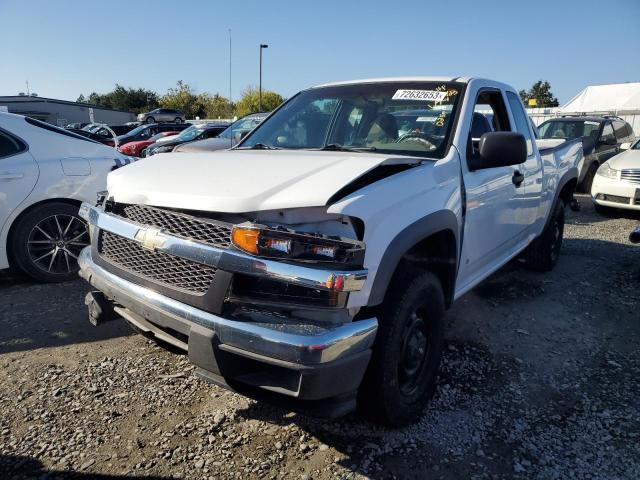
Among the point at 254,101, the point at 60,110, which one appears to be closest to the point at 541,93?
the point at 254,101

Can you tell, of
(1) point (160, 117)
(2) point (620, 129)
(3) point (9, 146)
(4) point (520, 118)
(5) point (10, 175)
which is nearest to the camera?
(4) point (520, 118)

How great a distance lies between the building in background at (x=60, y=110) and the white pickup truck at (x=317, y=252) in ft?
156

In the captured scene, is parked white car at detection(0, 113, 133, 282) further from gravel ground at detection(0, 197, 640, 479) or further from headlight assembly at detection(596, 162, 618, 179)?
headlight assembly at detection(596, 162, 618, 179)

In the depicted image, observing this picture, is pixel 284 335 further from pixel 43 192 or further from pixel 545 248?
pixel 545 248

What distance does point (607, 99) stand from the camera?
2734 cm

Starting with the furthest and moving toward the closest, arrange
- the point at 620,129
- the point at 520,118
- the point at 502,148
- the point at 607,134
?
the point at 620,129 → the point at 607,134 → the point at 520,118 → the point at 502,148

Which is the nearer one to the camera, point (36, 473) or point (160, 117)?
point (36, 473)

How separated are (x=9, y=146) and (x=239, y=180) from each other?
11.4 ft

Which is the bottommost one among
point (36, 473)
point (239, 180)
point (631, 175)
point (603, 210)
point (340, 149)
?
point (36, 473)

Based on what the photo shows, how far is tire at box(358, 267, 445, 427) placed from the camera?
2277mm

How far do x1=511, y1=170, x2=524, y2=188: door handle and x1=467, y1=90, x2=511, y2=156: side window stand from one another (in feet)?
1.33

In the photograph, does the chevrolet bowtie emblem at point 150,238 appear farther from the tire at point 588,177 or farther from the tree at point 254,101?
the tree at point 254,101

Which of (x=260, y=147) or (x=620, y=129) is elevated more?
(x=620, y=129)

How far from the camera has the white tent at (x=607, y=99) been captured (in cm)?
2580
